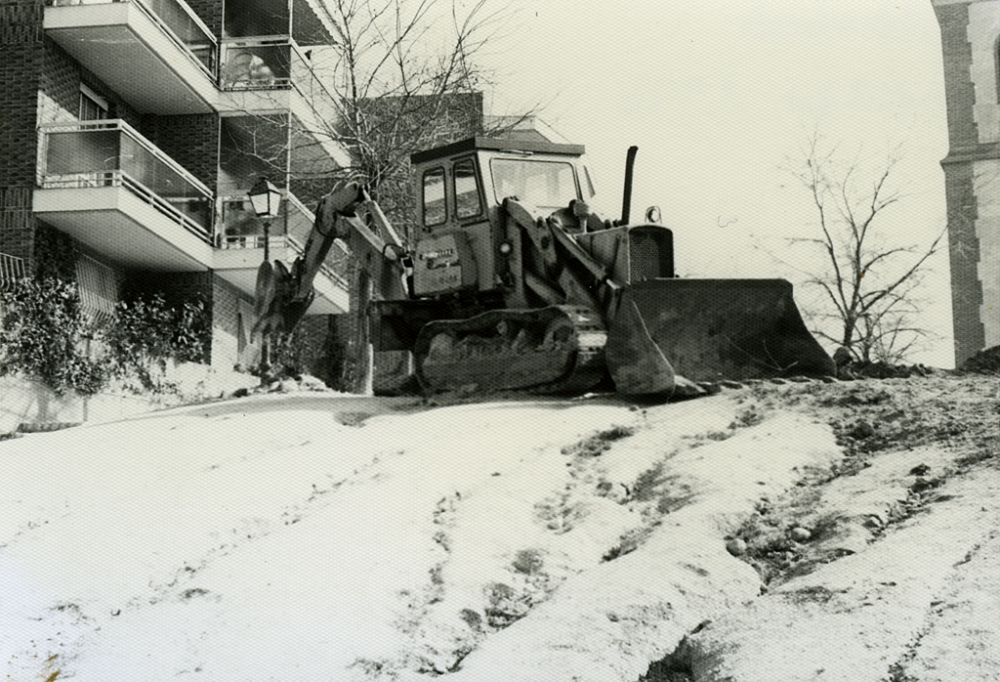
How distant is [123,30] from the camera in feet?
59.5

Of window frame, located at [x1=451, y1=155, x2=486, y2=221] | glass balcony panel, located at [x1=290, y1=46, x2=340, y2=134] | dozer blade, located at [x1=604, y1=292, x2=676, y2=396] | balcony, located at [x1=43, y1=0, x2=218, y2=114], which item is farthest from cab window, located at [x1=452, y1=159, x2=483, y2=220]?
glass balcony panel, located at [x1=290, y1=46, x2=340, y2=134]

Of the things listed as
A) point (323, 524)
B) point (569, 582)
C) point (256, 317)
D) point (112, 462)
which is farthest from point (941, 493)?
point (256, 317)

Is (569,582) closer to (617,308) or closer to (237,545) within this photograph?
(237,545)

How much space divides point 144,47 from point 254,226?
4.00 m

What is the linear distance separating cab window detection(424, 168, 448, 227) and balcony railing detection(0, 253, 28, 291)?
21.7ft

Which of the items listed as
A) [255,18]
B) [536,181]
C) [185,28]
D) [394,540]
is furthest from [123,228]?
[394,540]

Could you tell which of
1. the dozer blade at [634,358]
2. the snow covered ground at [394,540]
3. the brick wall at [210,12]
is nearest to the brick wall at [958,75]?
the brick wall at [210,12]

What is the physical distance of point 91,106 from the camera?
19.7 m

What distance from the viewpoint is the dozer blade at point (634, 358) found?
10250 millimetres

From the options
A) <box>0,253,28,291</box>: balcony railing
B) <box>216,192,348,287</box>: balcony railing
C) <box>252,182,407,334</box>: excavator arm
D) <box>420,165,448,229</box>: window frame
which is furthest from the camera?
<box>216,192,348,287</box>: balcony railing

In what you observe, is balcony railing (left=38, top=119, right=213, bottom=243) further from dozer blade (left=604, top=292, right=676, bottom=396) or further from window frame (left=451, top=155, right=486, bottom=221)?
dozer blade (left=604, top=292, right=676, bottom=396)

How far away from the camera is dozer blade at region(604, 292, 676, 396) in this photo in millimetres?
10250

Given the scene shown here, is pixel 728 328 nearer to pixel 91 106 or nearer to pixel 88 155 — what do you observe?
pixel 88 155

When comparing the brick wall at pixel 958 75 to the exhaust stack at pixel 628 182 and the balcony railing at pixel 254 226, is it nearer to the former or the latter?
the balcony railing at pixel 254 226
